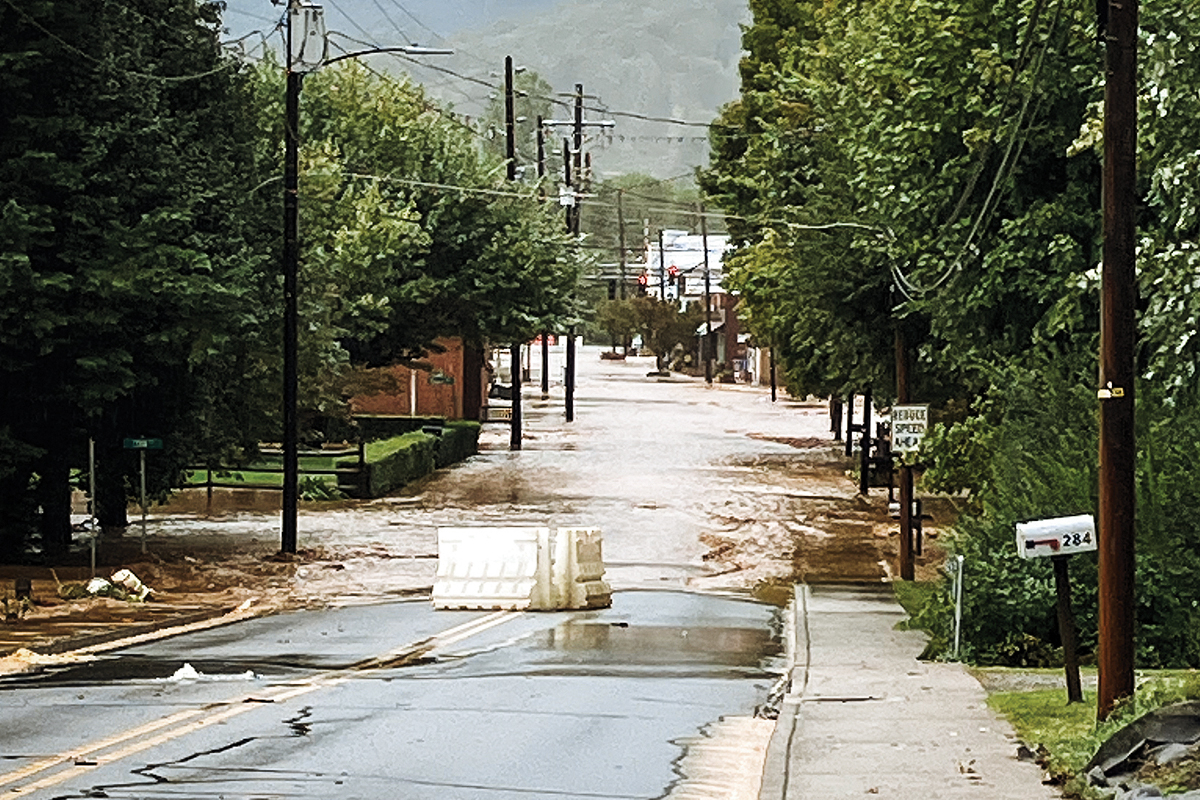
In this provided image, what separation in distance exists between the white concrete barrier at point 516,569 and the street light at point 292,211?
8713mm

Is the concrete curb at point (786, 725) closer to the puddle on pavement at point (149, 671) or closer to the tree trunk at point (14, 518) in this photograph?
the puddle on pavement at point (149, 671)

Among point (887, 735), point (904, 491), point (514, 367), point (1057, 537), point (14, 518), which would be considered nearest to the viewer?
point (1057, 537)

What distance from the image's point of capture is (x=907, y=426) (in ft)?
97.0

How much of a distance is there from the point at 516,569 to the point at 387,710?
11.3 meters

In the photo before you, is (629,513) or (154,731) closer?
(154,731)

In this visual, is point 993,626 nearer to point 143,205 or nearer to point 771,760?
point 771,760

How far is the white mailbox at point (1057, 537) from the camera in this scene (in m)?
13.9

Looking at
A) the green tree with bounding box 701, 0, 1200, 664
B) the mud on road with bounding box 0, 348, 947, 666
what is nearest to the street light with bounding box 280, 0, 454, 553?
the mud on road with bounding box 0, 348, 947, 666

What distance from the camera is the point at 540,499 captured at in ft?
159

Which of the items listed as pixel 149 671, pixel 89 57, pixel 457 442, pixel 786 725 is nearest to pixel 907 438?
pixel 89 57

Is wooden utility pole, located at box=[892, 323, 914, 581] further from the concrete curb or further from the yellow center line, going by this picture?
the yellow center line

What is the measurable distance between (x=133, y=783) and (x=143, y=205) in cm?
2148

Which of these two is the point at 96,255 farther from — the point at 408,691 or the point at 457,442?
the point at 457,442

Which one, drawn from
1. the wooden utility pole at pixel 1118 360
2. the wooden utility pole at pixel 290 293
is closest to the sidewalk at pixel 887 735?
the wooden utility pole at pixel 1118 360
